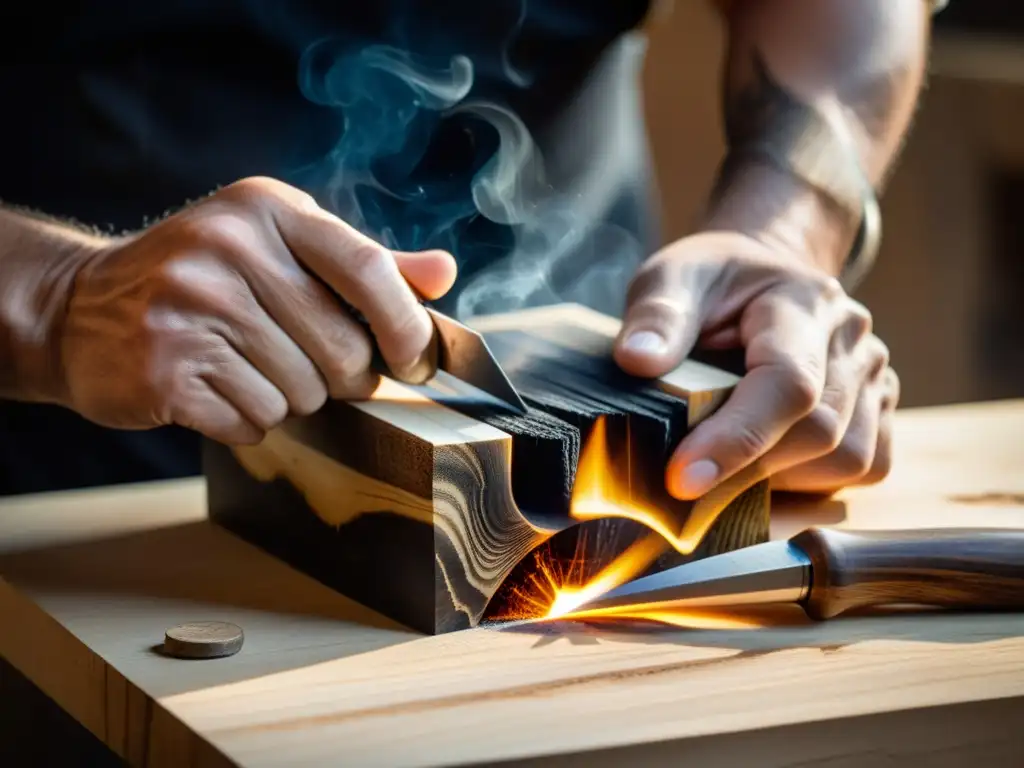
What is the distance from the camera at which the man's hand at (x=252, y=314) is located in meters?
1.16

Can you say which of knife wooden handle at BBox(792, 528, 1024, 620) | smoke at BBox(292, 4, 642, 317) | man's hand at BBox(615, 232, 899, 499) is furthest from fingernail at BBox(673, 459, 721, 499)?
smoke at BBox(292, 4, 642, 317)

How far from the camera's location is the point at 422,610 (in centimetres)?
109

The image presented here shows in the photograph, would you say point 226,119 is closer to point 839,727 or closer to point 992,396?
point 839,727

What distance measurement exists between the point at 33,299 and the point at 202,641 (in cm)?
41

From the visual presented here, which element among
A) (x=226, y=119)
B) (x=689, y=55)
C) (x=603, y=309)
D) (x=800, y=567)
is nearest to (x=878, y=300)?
(x=689, y=55)

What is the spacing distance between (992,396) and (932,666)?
3.27m

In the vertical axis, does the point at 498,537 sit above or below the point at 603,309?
below

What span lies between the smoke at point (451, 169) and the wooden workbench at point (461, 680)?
1.59ft

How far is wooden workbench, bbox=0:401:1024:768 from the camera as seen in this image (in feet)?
2.90

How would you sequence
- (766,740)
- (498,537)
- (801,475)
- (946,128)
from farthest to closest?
(946,128) → (801,475) → (498,537) → (766,740)

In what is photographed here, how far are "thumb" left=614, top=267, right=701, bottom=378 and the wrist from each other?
26cm

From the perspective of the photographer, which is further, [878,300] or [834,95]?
[878,300]

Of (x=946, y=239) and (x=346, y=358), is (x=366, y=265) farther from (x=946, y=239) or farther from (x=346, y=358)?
(x=946, y=239)

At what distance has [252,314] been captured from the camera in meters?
1.17
